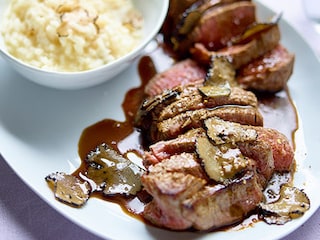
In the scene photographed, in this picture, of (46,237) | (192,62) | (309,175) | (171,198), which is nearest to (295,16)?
(192,62)

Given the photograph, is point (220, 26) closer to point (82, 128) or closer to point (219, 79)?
point (219, 79)

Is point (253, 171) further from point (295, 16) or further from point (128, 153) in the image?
point (295, 16)

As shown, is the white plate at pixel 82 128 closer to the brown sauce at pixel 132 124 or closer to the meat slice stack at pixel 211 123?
the brown sauce at pixel 132 124

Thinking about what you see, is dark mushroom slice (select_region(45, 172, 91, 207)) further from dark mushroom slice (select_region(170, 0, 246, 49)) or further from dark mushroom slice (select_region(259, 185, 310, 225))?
dark mushroom slice (select_region(170, 0, 246, 49))

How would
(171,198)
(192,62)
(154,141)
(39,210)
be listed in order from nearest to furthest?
(171,198)
(39,210)
(154,141)
(192,62)

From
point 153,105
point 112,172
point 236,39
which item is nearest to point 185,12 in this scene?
point 236,39

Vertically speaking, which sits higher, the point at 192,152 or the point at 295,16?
the point at 192,152

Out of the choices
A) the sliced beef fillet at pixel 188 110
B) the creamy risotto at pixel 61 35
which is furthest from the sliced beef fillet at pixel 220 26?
the sliced beef fillet at pixel 188 110

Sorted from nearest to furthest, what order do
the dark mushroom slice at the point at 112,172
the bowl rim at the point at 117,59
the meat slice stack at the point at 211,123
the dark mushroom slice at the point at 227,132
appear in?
the meat slice stack at the point at 211,123 < the dark mushroom slice at the point at 227,132 < the dark mushroom slice at the point at 112,172 < the bowl rim at the point at 117,59
